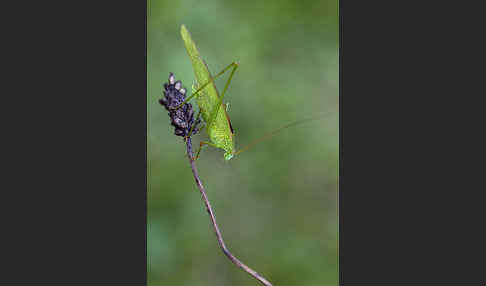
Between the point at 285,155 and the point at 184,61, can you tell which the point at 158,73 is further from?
the point at 285,155

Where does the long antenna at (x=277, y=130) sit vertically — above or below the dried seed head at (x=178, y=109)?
above

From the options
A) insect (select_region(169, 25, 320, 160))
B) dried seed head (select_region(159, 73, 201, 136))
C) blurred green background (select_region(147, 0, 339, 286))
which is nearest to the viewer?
dried seed head (select_region(159, 73, 201, 136))

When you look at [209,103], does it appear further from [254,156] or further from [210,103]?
[254,156]

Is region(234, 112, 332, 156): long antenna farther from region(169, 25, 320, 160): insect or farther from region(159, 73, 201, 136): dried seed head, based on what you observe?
region(159, 73, 201, 136): dried seed head

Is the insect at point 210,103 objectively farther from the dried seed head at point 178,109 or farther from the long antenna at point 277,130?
the long antenna at point 277,130

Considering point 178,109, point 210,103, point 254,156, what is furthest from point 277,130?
point 178,109

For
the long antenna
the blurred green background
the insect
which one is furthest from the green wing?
the long antenna

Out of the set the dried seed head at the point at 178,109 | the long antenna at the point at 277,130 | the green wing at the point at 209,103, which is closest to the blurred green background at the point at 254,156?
the long antenna at the point at 277,130
